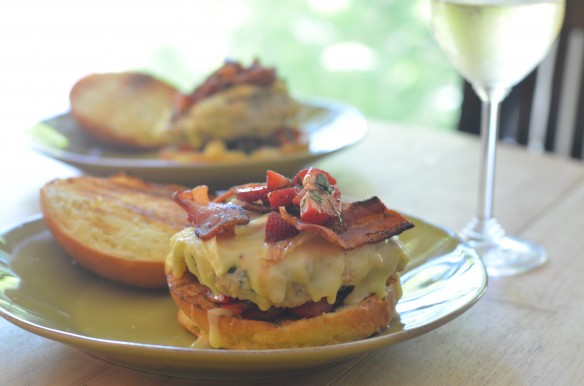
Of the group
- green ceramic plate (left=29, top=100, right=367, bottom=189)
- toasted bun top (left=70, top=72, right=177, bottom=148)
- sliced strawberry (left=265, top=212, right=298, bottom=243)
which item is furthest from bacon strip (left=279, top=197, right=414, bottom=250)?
toasted bun top (left=70, top=72, right=177, bottom=148)

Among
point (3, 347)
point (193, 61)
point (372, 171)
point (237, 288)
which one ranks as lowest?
point (193, 61)

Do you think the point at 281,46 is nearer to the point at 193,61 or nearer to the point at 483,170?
the point at 193,61

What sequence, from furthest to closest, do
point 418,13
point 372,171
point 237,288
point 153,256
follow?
1. point 418,13
2. point 372,171
3. point 153,256
4. point 237,288

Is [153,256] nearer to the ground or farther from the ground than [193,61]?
farther from the ground

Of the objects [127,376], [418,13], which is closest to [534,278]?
[127,376]

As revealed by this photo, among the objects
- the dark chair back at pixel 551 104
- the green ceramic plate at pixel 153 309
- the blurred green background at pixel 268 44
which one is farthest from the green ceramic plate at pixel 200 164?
the blurred green background at pixel 268 44

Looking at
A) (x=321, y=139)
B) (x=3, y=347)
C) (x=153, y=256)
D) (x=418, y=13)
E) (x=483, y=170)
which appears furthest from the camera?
(x=418, y=13)

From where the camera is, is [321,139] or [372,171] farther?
[321,139]

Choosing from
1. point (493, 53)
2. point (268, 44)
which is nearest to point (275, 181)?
point (493, 53)
